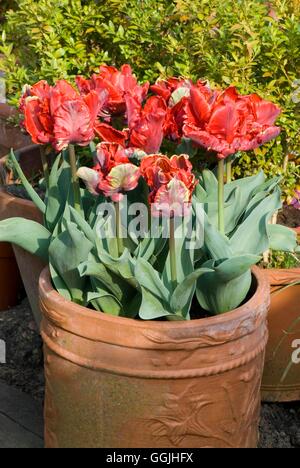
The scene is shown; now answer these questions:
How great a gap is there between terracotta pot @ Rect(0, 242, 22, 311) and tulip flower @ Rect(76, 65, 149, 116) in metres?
1.07

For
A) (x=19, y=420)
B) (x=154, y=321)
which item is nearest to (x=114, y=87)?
(x=154, y=321)

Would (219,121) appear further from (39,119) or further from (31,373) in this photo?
(31,373)

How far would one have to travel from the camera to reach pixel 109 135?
1823 millimetres

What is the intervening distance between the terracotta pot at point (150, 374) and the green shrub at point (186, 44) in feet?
2.77

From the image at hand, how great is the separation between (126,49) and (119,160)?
100 cm

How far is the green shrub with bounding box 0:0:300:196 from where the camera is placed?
240cm

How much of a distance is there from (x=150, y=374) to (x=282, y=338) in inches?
28.8

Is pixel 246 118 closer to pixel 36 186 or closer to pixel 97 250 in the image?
pixel 97 250

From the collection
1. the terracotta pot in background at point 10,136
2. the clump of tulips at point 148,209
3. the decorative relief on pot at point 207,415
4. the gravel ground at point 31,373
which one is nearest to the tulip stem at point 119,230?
the clump of tulips at point 148,209

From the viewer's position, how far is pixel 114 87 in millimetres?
1924

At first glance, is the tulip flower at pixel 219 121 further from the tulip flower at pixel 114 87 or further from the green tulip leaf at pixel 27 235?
the green tulip leaf at pixel 27 235

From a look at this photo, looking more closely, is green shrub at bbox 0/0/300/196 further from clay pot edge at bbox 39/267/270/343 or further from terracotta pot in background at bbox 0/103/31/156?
terracotta pot in background at bbox 0/103/31/156

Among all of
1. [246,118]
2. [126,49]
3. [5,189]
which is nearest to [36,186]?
[5,189]

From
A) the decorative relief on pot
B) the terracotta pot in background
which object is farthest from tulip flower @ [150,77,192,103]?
the terracotta pot in background
